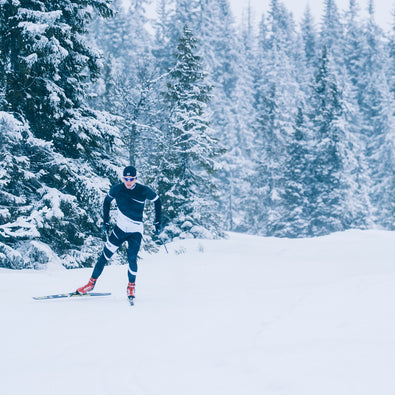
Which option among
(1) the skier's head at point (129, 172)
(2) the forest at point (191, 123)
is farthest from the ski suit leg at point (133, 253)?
(2) the forest at point (191, 123)

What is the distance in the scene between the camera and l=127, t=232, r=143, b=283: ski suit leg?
7.06m

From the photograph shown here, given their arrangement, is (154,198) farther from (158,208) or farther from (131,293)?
(131,293)

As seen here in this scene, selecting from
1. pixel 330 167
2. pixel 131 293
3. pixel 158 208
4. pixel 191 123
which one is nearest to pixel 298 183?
pixel 330 167

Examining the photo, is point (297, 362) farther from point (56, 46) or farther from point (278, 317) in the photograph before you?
point (56, 46)

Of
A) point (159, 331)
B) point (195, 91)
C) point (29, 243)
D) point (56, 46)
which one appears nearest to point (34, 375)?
point (159, 331)

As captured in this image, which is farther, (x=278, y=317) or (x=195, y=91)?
(x=195, y=91)

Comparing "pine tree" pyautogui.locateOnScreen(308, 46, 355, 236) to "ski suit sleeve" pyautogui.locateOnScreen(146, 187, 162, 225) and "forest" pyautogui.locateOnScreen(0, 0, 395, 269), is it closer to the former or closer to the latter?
"forest" pyautogui.locateOnScreen(0, 0, 395, 269)

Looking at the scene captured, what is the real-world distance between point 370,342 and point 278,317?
1.53 m

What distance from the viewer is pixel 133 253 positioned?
715 cm

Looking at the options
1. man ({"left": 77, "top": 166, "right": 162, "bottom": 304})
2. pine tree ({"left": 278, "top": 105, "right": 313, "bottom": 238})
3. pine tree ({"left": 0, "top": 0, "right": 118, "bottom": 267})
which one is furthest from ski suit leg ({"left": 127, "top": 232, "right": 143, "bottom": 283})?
pine tree ({"left": 278, "top": 105, "right": 313, "bottom": 238})

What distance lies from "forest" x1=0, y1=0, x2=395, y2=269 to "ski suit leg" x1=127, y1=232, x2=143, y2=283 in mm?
3057

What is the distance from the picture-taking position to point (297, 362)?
385cm

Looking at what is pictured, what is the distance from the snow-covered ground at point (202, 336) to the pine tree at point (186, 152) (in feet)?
40.9

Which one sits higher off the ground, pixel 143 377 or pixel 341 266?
pixel 143 377
